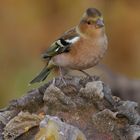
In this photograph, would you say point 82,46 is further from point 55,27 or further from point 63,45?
point 55,27

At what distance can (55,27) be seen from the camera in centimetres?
820

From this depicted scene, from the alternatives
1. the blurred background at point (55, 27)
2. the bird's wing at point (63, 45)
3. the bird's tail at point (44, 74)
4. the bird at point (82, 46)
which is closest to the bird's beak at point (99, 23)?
the bird at point (82, 46)

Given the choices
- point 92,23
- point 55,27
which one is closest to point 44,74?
point 92,23

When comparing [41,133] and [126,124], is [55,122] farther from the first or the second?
[126,124]

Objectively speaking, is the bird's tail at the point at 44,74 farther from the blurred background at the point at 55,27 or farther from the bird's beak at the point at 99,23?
the blurred background at the point at 55,27

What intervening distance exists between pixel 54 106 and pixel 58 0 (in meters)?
4.69

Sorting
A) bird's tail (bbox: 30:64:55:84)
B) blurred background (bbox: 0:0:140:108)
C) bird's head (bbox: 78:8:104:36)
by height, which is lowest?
blurred background (bbox: 0:0:140:108)

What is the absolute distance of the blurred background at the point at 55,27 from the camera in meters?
7.97

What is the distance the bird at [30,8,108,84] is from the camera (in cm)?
529

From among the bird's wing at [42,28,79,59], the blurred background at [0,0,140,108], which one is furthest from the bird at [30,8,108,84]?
the blurred background at [0,0,140,108]

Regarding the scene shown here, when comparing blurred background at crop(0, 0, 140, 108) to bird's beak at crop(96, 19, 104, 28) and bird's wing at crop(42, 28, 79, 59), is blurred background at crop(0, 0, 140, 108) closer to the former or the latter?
bird's wing at crop(42, 28, 79, 59)

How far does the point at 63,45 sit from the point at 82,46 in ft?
0.38

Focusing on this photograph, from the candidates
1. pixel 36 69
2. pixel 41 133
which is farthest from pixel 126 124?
pixel 36 69

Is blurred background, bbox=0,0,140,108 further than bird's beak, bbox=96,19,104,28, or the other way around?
blurred background, bbox=0,0,140,108
